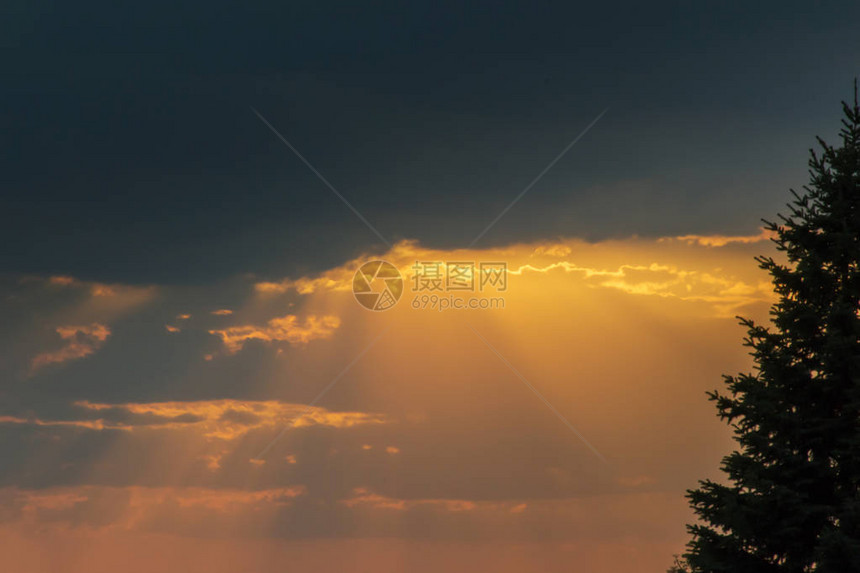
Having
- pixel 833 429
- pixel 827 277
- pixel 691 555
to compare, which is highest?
pixel 827 277

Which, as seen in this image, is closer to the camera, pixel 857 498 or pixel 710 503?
pixel 857 498

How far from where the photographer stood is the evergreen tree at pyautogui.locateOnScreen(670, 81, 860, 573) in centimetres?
1886

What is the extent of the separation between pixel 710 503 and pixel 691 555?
125 cm

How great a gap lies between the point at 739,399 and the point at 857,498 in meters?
3.28

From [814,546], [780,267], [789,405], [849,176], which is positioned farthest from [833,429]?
[849,176]

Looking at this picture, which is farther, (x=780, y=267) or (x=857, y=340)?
(x=780, y=267)

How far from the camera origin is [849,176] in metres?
19.9

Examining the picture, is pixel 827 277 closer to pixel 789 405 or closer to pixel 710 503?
pixel 789 405

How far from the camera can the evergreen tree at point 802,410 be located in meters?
18.9

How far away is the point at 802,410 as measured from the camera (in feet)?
64.2

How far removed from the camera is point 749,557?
768 inches

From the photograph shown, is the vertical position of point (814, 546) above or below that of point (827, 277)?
below

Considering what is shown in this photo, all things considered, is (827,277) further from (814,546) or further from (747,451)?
(814,546)

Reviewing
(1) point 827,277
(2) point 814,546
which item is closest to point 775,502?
(2) point 814,546
